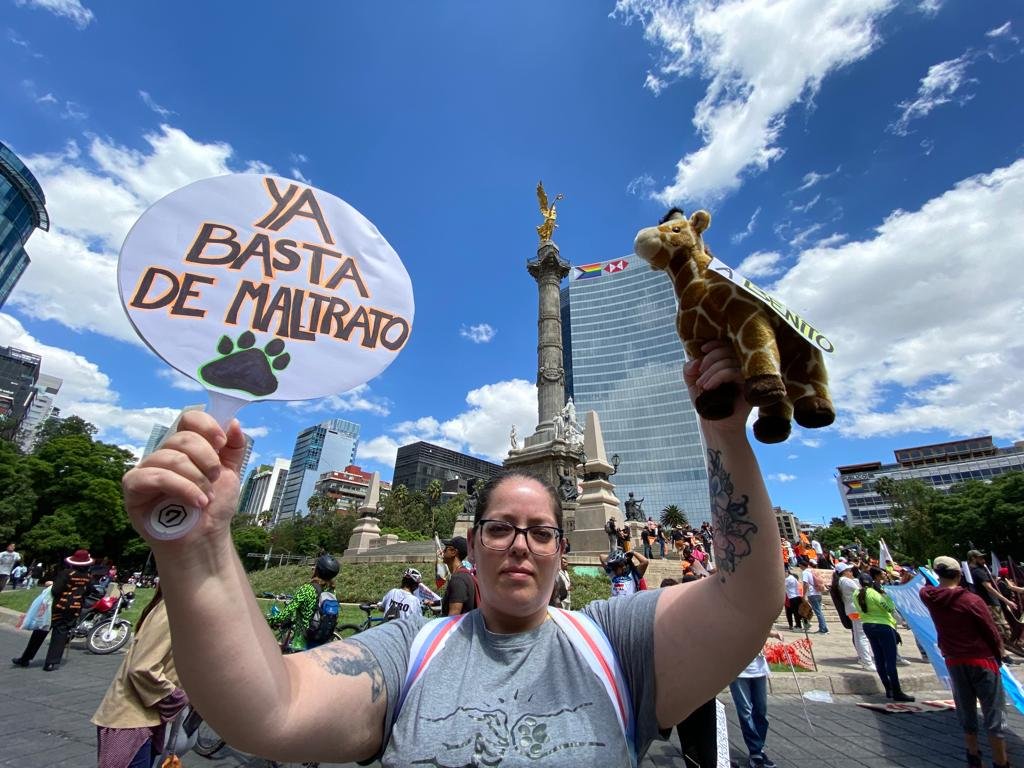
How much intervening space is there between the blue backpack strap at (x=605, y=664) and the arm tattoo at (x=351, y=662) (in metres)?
0.54

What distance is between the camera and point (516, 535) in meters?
1.50

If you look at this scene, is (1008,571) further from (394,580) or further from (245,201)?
(245,201)

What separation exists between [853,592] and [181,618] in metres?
9.25

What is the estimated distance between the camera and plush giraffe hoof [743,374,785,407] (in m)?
1.23

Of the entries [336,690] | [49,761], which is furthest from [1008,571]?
[49,761]

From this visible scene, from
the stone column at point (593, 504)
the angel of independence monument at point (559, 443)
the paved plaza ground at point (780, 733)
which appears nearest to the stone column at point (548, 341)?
the angel of independence monument at point (559, 443)

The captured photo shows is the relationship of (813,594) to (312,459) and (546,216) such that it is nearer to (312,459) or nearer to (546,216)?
(546,216)

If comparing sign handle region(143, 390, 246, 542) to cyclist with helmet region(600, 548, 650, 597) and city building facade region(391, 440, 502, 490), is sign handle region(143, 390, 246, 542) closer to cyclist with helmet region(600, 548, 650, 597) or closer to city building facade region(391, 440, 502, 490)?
cyclist with helmet region(600, 548, 650, 597)

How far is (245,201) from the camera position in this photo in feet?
5.63

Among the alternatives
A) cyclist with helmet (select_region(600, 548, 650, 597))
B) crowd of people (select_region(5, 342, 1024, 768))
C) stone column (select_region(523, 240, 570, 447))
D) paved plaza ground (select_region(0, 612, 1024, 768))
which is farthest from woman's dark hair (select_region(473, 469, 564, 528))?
stone column (select_region(523, 240, 570, 447))

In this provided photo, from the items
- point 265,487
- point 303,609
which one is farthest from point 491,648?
point 265,487

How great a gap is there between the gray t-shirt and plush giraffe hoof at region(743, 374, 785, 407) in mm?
708

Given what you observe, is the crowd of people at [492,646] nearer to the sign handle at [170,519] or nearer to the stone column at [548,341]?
the sign handle at [170,519]

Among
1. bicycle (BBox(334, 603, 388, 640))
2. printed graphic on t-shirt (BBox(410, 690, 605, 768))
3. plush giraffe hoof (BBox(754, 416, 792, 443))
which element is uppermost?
plush giraffe hoof (BBox(754, 416, 792, 443))
